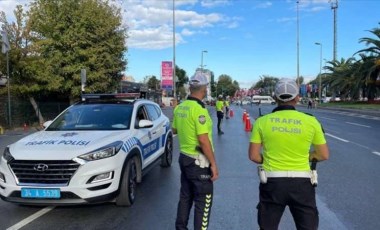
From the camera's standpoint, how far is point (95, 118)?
7680mm

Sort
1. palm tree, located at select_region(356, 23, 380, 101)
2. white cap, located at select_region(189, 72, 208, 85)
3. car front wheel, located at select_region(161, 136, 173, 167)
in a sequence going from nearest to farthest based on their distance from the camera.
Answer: white cap, located at select_region(189, 72, 208, 85) < car front wheel, located at select_region(161, 136, 173, 167) < palm tree, located at select_region(356, 23, 380, 101)

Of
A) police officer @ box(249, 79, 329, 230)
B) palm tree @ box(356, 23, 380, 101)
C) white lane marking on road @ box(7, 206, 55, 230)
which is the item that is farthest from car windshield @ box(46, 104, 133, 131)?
palm tree @ box(356, 23, 380, 101)

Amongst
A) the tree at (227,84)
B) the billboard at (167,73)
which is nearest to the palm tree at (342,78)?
the billboard at (167,73)

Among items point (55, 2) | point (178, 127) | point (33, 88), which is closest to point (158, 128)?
point (178, 127)

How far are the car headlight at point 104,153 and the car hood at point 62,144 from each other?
0.06 m

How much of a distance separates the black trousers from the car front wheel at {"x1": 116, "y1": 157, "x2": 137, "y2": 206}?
1.97 meters

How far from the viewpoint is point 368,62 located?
58.5 meters

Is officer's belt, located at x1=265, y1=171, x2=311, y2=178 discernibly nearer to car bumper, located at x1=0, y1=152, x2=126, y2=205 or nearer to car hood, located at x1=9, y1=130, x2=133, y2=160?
car bumper, located at x1=0, y1=152, x2=126, y2=205

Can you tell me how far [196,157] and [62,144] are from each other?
2.47 meters

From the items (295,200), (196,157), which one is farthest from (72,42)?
(295,200)

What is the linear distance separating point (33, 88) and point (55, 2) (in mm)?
5518

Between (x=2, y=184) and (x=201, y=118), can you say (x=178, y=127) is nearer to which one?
(x=201, y=118)

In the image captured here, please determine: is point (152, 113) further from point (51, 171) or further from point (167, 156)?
point (51, 171)

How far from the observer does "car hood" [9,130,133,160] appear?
19.3 feet
